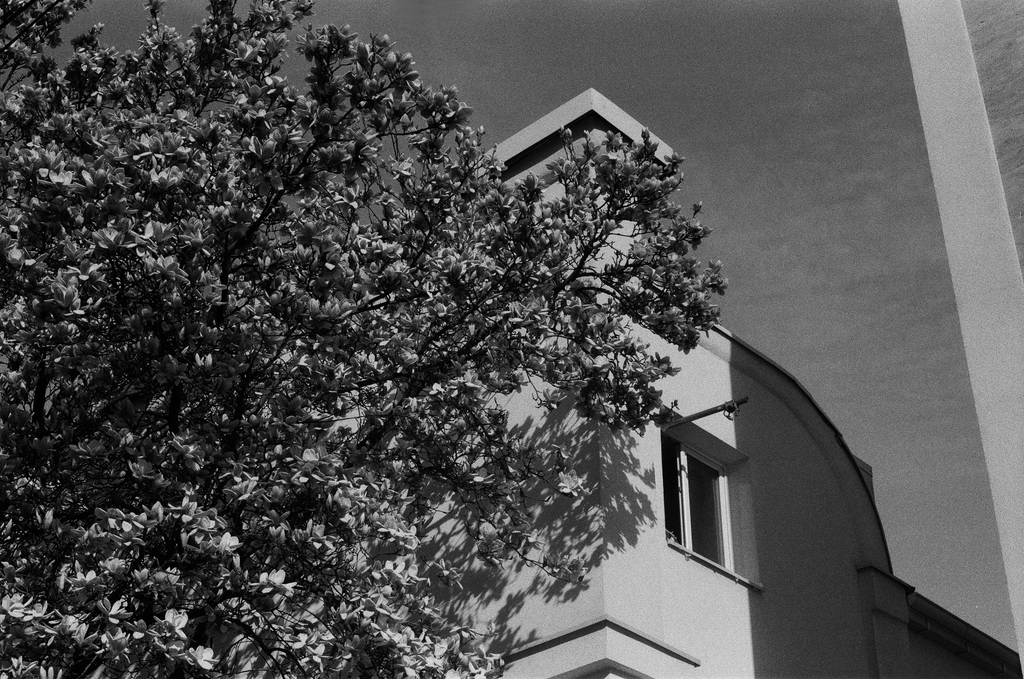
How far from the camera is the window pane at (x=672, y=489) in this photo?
1043 cm

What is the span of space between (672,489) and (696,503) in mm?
563

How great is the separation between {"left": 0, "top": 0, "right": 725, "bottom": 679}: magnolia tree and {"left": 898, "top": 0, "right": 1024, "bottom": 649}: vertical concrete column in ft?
8.05

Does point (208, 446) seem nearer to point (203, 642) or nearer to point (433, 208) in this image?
point (203, 642)

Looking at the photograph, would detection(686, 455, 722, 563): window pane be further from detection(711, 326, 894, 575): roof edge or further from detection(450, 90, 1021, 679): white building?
detection(711, 326, 894, 575): roof edge

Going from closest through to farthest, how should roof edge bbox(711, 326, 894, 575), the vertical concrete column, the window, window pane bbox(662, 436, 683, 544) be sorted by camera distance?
the vertical concrete column → window pane bbox(662, 436, 683, 544) → the window → roof edge bbox(711, 326, 894, 575)

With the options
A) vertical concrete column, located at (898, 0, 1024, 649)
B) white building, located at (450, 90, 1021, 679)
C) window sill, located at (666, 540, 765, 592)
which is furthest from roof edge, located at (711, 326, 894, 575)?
vertical concrete column, located at (898, 0, 1024, 649)

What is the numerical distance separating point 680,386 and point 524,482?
2.35 m

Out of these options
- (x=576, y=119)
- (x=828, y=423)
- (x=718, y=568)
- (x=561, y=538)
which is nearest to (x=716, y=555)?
(x=718, y=568)

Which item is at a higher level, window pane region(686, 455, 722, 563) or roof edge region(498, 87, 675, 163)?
roof edge region(498, 87, 675, 163)

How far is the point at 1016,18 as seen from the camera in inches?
248

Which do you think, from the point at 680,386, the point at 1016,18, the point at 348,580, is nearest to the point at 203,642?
the point at 348,580

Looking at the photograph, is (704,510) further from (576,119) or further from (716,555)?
(576,119)

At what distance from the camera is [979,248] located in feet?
20.3

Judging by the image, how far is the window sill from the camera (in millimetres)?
10008
